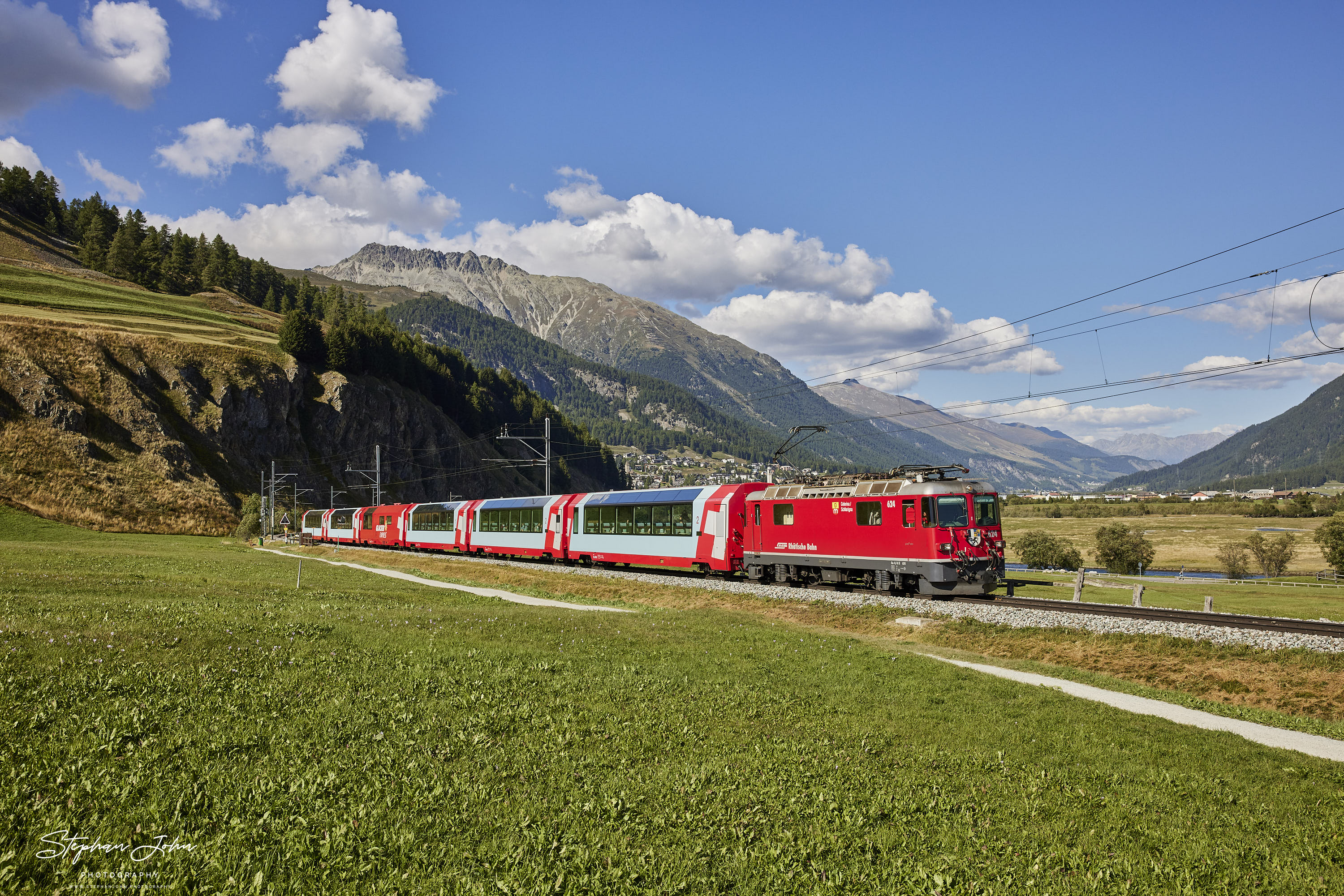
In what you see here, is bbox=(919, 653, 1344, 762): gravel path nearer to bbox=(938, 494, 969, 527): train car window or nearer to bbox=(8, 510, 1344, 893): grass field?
bbox=(8, 510, 1344, 893): grass field

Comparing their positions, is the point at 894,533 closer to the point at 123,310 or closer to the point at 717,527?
the point at 717,527

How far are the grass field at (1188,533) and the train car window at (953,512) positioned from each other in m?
97.0

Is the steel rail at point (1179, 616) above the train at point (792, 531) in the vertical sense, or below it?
below

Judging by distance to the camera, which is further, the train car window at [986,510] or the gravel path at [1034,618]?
the train car window at [986,510]

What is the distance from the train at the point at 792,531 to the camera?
92.2 feet

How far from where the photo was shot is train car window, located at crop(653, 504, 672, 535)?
3938 centimetres

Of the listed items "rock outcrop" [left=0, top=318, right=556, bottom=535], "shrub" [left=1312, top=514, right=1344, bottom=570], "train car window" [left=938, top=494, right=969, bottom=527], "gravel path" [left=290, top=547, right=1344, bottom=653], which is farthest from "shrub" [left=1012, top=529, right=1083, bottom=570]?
"rock outcrop" [left=0, top=318, right=556, bottom=535]

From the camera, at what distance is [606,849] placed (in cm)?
629

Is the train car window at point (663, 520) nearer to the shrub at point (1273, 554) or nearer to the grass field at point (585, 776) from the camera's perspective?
the grass field at point (585, 776)

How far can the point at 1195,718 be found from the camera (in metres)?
13.4

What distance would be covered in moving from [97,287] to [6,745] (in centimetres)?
15180

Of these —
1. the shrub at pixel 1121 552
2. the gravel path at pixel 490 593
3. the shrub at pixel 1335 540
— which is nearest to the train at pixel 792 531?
the gravel path at pixel 490 593

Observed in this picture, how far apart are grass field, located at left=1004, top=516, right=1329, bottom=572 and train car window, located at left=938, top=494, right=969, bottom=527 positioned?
3820 inches

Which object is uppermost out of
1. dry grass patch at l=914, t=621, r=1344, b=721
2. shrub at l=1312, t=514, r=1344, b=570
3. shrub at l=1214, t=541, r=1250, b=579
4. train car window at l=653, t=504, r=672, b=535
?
train car window at l=653, t=504, r=672, b=535
